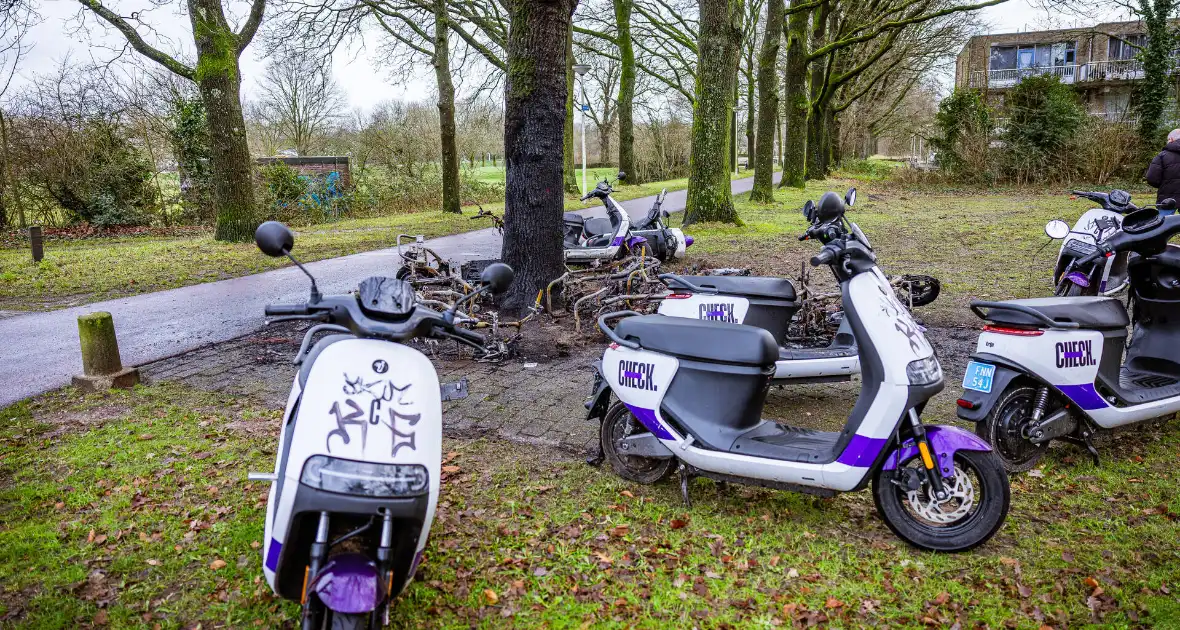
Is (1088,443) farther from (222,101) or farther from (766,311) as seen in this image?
(222,101)

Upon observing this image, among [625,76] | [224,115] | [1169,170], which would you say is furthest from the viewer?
[625,76]

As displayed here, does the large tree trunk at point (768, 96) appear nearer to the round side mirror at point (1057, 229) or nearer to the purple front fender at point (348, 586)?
the round side mirror at point (1057, 229)

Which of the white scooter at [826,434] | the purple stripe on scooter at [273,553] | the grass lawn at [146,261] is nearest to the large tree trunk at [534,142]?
the white scooter at [826,434]

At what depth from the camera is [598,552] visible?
313 cm

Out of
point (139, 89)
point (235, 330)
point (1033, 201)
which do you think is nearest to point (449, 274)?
point (235, 330)

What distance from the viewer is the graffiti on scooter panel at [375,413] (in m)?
2.21

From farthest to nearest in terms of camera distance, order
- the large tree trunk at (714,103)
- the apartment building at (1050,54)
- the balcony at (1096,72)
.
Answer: the apartment building at (1050,54) → the balcony at (1096,72) → the large tree trunk at (714,103)

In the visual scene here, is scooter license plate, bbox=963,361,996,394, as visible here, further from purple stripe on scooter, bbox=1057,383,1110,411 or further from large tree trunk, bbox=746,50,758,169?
large tree trunk, bbox=746,50,758,169

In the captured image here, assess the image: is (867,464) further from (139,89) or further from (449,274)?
(139,89)

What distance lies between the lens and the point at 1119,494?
3.58 meters

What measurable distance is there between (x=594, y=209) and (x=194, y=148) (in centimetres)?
995

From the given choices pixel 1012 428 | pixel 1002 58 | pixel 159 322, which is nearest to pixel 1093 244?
pixel 1012 428

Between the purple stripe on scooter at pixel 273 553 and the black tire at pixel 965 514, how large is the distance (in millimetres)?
2314

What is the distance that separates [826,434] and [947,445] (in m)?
0.63
